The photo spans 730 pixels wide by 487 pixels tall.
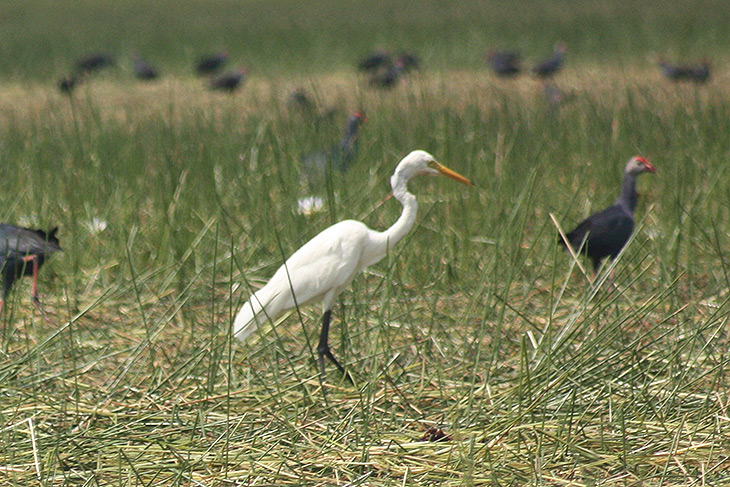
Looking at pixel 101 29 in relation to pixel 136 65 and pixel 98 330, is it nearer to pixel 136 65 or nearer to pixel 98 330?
pixel 136 65

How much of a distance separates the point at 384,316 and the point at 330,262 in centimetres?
56

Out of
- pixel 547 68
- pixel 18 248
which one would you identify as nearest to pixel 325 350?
pixel 18 248

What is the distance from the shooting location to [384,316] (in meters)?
3.58

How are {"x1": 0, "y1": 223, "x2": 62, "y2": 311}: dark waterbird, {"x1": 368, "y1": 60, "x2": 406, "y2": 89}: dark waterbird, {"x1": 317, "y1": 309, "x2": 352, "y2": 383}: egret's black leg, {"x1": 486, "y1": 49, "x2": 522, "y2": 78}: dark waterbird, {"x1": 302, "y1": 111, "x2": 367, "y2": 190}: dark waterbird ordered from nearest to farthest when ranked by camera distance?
1. {"x1": 317, "y1": 309, "x2": 352, "y2": 383}: egret's black leg
2. {"x1": 0, "y1": 223, "x2": 62, "y2": 311}: dark waterbird
3. {"x1": 302, "y1": 111, "x2": 367, "y2": 190}: dark waterbird
4. {"x1": 368, "y1": 60, "x2": 406, "y2": 89}: dark waterbird
5. {"x1": 486, "y1": 49, "x2": 522, "y2": 78}: dark waterbird

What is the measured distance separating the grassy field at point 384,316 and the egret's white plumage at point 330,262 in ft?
0.27

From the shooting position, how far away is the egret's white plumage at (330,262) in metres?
3.08

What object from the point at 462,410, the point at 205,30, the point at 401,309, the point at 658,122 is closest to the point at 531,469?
the point at 462,410

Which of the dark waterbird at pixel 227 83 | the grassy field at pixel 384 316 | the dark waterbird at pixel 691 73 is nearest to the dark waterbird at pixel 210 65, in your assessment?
the dark waterbird at pixel 227 83

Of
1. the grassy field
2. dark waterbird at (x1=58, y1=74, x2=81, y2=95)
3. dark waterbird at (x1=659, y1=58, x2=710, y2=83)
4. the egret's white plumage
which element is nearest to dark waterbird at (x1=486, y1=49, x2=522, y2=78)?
dark waterbird at (x1=659, y1=58, x2=710, y2=83)

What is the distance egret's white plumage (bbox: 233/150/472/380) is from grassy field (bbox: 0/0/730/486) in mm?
83

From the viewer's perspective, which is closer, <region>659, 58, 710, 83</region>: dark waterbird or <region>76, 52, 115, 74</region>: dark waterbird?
<region>659, 58, 710, 83</region>: dark waterbird

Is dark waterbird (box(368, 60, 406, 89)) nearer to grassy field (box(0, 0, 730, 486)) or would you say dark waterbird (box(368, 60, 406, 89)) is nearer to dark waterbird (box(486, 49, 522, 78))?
dark waterbird (box(486, 49, 522, 78))

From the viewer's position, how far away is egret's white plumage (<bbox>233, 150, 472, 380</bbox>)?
308 centimetres

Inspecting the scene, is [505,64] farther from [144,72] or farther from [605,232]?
[605,232]
